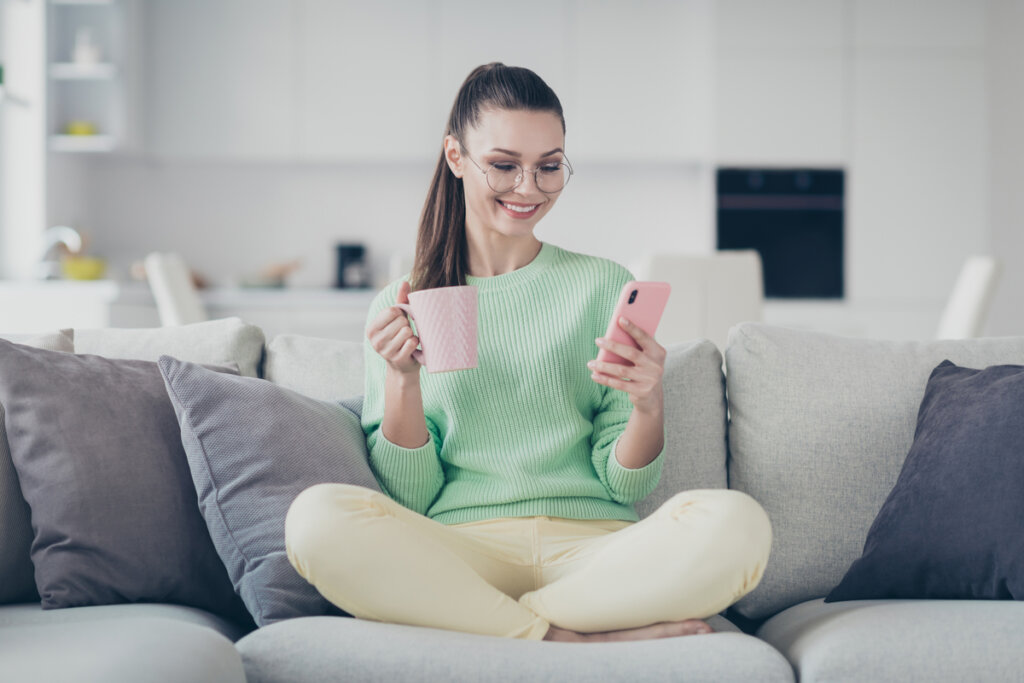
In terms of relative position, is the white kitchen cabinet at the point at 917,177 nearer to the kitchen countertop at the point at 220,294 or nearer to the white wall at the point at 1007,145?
the white wall at the point at 1007,145

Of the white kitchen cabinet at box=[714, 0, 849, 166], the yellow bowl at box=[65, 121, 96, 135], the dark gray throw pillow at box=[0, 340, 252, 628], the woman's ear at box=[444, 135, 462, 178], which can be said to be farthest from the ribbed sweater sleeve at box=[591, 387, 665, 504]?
the yellow bowl at box=[65, 121, 96, 135]

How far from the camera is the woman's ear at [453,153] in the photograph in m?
1.79

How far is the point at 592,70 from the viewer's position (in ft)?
18.0

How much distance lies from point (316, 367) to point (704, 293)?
1619mm

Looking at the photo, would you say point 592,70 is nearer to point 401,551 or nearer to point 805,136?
point 805,136

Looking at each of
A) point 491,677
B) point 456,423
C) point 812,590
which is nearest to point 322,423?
point 456,423

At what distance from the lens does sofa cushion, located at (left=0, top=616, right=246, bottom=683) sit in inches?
43.0

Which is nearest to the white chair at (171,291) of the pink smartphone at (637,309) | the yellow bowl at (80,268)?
the yellow bowl at (80,268)

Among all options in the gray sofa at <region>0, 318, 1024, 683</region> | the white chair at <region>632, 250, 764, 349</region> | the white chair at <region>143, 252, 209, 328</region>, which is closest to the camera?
the gray sofa at <region>0, 318, 1024, 683</region>

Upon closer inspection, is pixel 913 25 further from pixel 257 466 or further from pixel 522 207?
pixel 257 466

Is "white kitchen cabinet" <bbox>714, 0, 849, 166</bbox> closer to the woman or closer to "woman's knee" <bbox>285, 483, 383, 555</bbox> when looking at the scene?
the woman

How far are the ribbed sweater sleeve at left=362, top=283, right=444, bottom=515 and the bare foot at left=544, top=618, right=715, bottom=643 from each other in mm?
376

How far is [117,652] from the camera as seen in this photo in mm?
1144

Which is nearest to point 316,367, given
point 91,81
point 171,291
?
point 171,291
